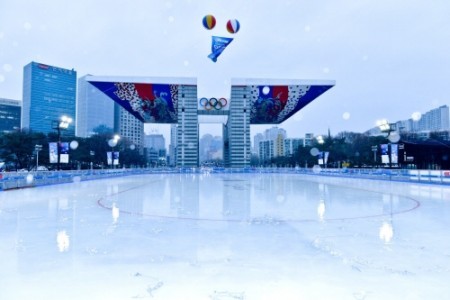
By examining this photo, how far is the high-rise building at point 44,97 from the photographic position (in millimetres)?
181750

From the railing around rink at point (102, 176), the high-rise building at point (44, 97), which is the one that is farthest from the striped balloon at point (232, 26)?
the high-rise building at point (44, 97)

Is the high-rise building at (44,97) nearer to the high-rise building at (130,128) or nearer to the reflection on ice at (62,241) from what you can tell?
the high-rise building at (130,128)

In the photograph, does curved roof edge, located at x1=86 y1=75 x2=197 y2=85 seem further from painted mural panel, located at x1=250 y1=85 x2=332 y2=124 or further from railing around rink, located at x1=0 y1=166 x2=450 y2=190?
railing around rink, located at x1=0 y1=166 x2=450 y2=190

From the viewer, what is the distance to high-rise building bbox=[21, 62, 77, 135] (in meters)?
182

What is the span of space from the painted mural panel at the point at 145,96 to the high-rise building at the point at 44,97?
124163mm

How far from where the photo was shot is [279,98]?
73.1 meters

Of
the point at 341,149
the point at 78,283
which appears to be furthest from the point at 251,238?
the point at 341,149

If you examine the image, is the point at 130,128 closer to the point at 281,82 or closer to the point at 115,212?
the point at 281,82

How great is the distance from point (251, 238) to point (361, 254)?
2301mm

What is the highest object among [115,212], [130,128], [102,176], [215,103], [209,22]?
[130,128]

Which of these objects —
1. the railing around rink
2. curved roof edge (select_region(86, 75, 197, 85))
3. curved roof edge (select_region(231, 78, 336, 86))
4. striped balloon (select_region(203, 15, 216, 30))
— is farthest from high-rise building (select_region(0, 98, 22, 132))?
striped balloon (select_region(203, 15, 216, 30))

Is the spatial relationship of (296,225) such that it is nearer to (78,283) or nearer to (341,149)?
(78,283)

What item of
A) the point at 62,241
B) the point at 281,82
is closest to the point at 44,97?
the point at 281,82

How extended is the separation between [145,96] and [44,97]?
152 meters
